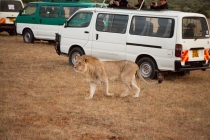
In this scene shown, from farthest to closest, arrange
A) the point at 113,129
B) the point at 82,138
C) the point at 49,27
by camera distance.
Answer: the point at 49,27 < the point at 113,129 < the point at 82,138

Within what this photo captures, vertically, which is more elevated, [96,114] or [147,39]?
[147,39]

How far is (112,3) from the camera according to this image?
13469 mm

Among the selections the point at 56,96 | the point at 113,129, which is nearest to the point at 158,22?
the point at 56,96

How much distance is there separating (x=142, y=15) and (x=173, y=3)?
26.4 metres

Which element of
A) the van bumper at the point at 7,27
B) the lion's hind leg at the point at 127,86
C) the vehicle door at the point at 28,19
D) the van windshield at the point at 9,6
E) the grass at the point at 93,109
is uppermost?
the van windshield at the point at 9,6

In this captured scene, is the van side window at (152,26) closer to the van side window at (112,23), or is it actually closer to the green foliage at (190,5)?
the van side window at (112,23)

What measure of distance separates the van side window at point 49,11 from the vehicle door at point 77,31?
5.28 metres

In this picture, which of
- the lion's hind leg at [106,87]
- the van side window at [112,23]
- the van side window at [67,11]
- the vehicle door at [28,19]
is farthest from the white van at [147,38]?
the vehicle door at [28,19]

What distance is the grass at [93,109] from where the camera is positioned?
7141mm

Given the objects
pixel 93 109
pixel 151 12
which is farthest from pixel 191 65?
pixel 93 109

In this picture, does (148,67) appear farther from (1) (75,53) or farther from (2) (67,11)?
(2) (67,11)

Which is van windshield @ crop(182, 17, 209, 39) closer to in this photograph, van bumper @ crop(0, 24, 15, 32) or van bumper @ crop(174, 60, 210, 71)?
van bumper @ crop(174, 60, 210, 71)

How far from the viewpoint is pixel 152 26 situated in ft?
38.7

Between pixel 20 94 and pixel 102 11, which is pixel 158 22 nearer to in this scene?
pixel 102 11
